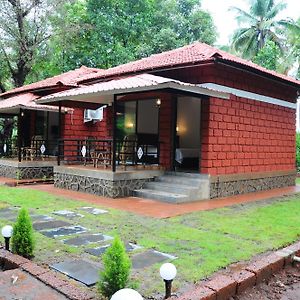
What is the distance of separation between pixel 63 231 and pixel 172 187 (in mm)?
4204

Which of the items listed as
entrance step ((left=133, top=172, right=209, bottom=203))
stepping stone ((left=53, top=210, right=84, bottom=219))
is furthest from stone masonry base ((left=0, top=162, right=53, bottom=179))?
stepping stone ((left=53, top=210, right=84, bottom=219))

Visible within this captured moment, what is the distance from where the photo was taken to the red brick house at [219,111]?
9.44 meters

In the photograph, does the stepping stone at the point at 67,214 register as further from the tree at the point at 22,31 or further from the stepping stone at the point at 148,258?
the tree at the point at 22,31

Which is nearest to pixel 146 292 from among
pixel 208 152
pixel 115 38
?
pixel 208 152

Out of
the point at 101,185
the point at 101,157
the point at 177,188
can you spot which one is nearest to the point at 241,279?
the point at 177,188

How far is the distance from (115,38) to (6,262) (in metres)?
20.8

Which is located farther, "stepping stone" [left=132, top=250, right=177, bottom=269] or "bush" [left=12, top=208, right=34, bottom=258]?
"bush" [left=12, top=208, right=34, bottom=258]

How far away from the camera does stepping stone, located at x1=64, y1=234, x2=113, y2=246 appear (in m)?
4.88

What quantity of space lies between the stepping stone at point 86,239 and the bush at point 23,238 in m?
0.72

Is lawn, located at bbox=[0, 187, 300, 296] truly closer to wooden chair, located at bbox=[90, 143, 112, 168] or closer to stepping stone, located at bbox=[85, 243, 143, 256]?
stepping stone, located at bbox=[85, 243, 143, 256]

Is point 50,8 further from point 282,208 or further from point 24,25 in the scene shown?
point 282,208

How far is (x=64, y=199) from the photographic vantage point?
8594mm

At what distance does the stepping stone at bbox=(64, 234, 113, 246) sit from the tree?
14.8m

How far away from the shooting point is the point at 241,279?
366cm
